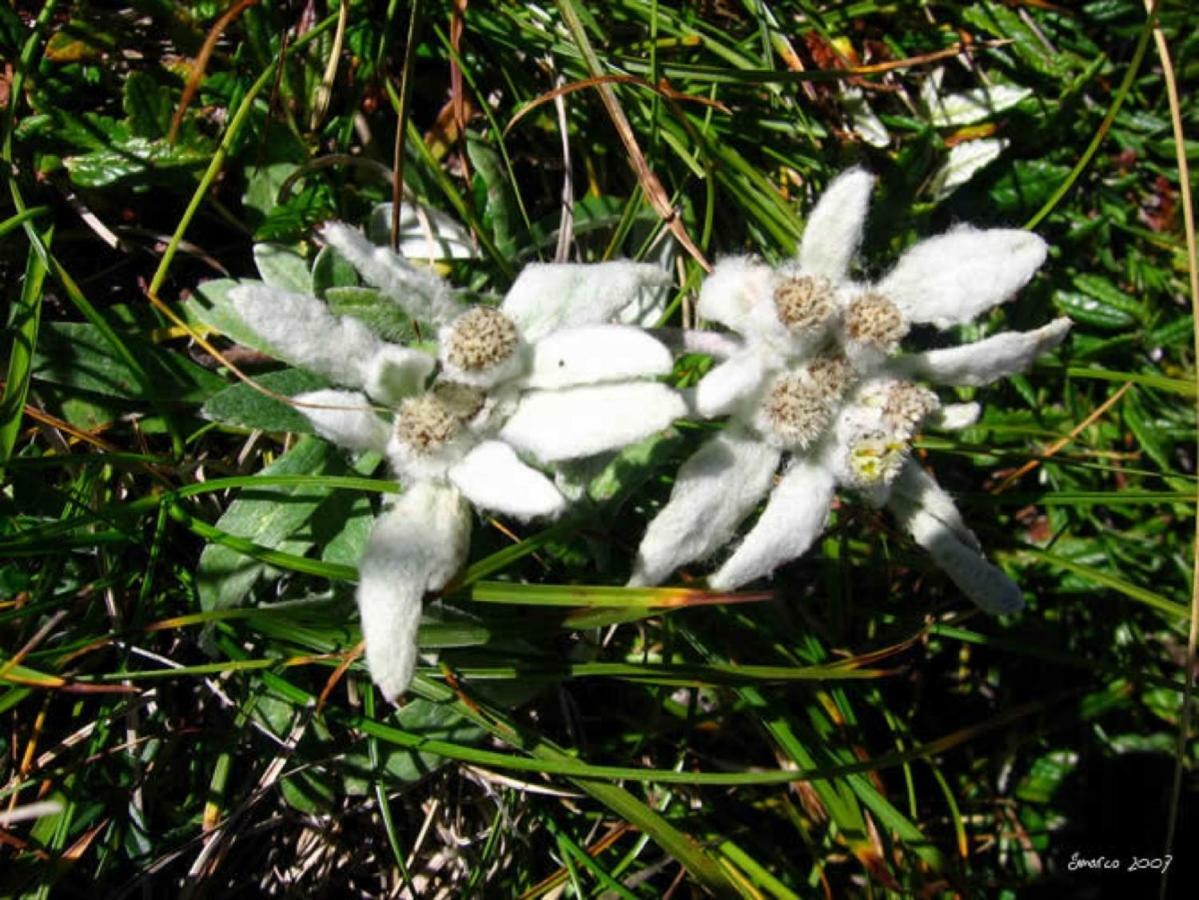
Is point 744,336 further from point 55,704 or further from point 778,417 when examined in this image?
point 55,704

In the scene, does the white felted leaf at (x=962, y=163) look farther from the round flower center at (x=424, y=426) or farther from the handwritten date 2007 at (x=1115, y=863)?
the handwritten date 2007 at (x=1115, y=863)

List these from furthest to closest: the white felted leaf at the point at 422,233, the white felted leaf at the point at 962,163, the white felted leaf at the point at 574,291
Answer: the white felted leaf at the point at 962,163 → the white felted leaf at the point at 422,233 → the white felted leaf at the point at 574,291

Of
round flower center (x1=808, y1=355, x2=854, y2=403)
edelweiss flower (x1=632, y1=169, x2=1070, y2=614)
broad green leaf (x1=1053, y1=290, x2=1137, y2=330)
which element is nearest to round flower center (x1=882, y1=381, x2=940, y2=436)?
edelweiss flower (x1=632, y1=169, x2=1070, y2=614)

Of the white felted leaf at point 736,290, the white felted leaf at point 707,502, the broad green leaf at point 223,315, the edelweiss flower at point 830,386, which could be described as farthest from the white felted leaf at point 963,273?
the broad green leaf at point 223,315

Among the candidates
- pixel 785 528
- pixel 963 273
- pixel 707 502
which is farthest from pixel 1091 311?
pixel 707 502

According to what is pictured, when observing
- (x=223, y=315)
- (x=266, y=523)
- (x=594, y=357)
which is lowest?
(x=266, y=523)

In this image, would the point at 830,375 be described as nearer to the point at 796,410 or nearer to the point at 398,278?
the point at 796,410
